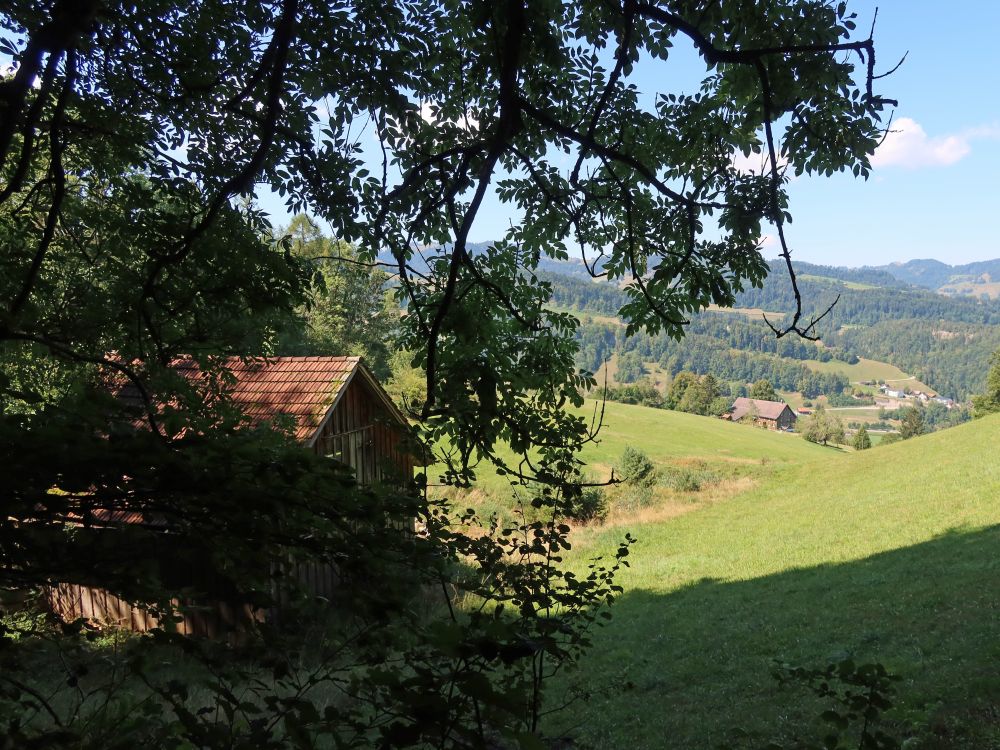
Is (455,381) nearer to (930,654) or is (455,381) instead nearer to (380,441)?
(930,654)

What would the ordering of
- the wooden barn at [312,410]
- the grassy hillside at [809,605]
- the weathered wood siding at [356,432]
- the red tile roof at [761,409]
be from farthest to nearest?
the red tile roof at [761,409] < the weathered wood siding at [356,432] < the wooden barn at [312,410] < the grassy hillside at [809,605]

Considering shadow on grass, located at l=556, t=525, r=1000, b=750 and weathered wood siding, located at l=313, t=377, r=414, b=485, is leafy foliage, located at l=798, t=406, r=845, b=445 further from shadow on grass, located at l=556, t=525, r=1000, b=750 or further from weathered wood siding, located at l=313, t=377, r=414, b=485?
weathered wood siding, located at l=313, t=377, r=414, b=485

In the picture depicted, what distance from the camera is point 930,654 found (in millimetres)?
7762

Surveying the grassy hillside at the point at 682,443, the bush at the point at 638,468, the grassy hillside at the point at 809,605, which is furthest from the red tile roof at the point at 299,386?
the bush at the point at 638,468

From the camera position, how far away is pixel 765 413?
86938mm

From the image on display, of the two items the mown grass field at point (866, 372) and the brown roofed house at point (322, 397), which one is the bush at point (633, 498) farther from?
the mown grass field at point (866, 372)

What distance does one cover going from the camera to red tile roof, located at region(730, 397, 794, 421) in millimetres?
86312

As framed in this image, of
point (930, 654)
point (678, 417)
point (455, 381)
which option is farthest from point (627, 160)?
point (678, 417)

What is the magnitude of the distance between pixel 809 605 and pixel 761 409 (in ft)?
266

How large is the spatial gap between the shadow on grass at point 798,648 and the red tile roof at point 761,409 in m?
73.4

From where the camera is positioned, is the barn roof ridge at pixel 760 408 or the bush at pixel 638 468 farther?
the barn roof ridge at pixel 760 408

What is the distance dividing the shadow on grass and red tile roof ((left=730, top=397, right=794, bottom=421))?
7342cm

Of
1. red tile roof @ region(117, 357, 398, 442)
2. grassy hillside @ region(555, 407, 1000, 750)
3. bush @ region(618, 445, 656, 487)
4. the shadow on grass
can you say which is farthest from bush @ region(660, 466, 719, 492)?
red tile roof @ region(117, 357, 398, 442)

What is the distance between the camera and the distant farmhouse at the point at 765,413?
8531 centimetres
